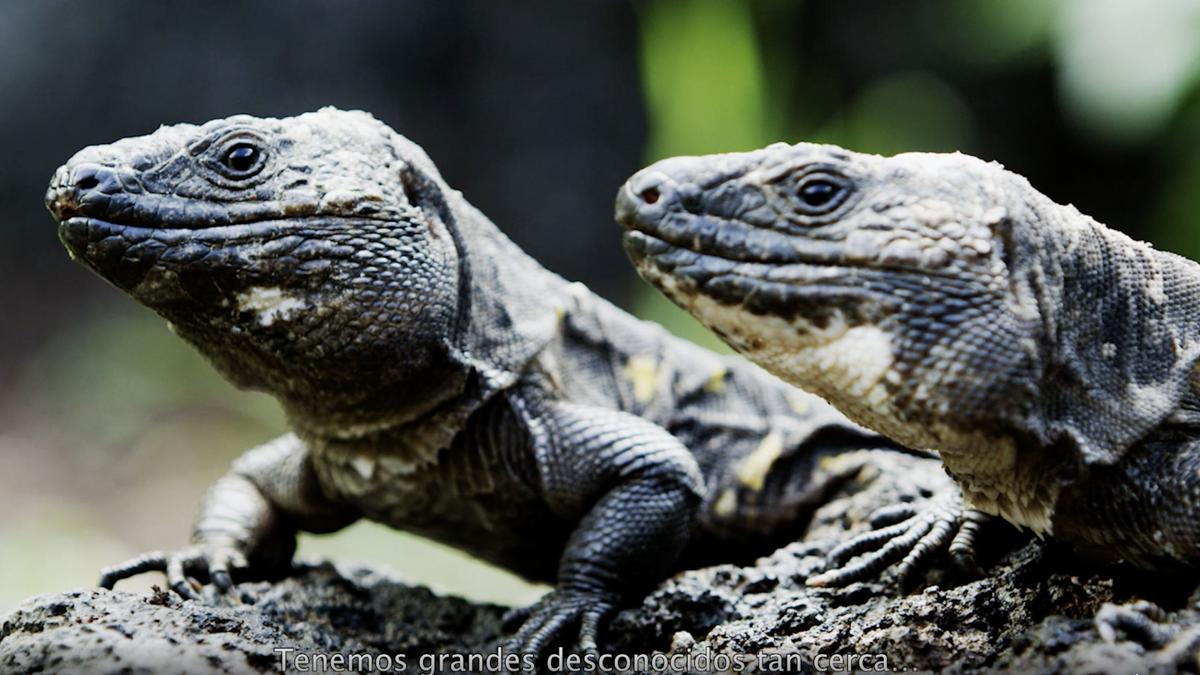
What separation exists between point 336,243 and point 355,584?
145 cm

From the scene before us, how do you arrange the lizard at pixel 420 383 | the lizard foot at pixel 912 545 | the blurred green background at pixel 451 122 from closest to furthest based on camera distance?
1. the lizard foot at pixel 912 545
2. the lizard at pixel 420 383
3. the blurred green background at pixel 451 122

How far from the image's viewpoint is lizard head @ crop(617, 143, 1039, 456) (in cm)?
249

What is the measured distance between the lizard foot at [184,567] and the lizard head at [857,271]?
2131mm

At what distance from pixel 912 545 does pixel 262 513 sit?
2631mm

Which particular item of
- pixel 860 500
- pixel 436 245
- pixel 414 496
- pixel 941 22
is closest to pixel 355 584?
pixel 414 496

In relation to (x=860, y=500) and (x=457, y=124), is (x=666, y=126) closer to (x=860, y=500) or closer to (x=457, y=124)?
(x=457, y=124)

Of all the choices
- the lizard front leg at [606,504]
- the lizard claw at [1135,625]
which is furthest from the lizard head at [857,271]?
the lizard front leg at [606,504]

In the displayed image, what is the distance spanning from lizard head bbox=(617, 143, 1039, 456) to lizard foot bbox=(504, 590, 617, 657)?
1.23 m

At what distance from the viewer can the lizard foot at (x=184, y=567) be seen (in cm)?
371

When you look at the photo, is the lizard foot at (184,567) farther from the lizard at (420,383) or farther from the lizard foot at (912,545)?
the lizard foot at (912,545)

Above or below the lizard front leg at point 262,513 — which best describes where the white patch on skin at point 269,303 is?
above

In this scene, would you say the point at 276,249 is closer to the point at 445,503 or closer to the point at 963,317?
the point at 445,503

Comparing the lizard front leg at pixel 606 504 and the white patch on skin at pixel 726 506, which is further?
the white patch on skin at pixel 726 506

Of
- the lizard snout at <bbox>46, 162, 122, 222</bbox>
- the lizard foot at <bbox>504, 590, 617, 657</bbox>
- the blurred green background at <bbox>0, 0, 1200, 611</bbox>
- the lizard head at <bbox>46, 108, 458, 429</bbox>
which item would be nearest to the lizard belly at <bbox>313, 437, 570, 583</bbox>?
the lizard head at <bbox>46, 108, 458, 429</bbox>
